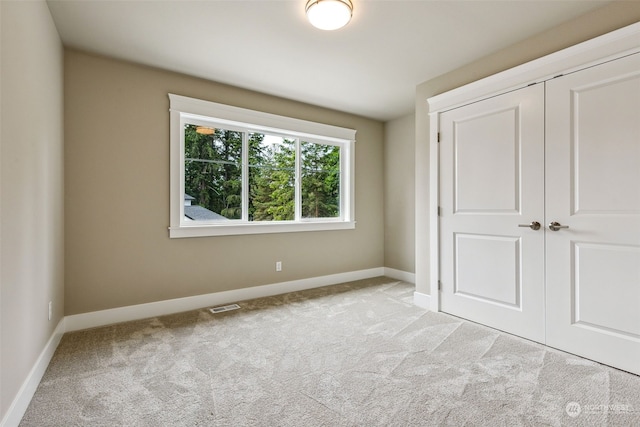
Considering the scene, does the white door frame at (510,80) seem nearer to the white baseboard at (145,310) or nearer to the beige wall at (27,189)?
the white baseboard at (145,310)

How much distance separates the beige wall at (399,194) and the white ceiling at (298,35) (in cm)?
132

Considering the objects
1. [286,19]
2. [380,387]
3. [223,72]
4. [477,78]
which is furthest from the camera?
[223,72]

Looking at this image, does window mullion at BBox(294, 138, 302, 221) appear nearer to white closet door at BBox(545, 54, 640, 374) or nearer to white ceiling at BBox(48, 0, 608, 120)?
white ceiling at BBox(48, 0, 608, 120)

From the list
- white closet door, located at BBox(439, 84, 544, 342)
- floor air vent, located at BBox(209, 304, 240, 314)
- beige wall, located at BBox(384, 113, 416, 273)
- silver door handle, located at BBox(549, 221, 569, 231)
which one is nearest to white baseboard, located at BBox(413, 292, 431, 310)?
white closet door, located at BBox(439, 84, 544, 342)

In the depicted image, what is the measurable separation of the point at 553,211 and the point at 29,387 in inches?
142

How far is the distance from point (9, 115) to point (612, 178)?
354cm

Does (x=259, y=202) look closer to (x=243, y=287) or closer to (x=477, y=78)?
(x=243, y=287)

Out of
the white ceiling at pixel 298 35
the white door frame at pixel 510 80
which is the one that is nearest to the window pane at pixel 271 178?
the white ceiling at pixel 298 35

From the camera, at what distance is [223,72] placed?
10.8 ft

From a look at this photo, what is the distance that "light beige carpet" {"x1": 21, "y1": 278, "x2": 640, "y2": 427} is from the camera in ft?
5.44

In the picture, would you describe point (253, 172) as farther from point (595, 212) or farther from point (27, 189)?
point (595, 212)

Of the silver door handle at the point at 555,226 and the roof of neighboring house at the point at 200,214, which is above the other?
the roof of neighboring house at the point at 200,214

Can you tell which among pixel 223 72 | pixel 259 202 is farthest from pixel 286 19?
pixel 259 202

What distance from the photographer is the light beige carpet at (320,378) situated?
1658 mm
